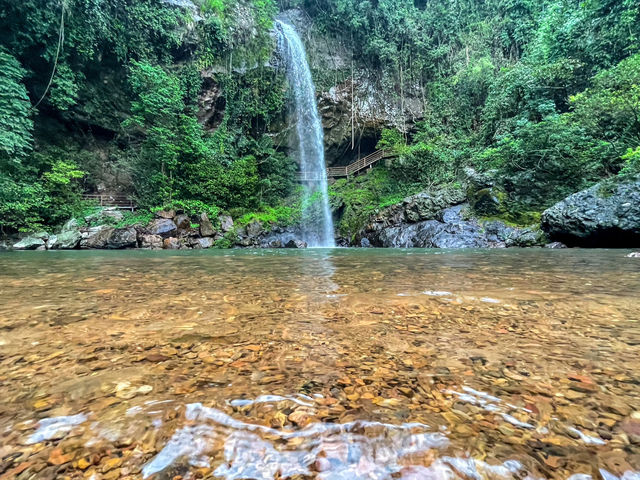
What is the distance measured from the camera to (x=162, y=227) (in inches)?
501

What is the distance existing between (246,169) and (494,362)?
16421mm

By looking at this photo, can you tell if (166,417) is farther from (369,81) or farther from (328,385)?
(369,81)

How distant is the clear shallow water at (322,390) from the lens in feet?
2.16

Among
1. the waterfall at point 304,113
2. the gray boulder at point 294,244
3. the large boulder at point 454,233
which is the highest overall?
the waterfall at point 304,113

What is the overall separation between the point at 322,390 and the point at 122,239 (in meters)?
13.3

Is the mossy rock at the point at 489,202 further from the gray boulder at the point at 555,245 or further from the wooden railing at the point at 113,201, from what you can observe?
the wooden railing at the point at 113,201

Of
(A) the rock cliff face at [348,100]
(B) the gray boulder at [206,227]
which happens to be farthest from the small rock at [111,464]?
(A) the rock cliff face at [348,100]

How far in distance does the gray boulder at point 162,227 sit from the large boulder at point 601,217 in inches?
536

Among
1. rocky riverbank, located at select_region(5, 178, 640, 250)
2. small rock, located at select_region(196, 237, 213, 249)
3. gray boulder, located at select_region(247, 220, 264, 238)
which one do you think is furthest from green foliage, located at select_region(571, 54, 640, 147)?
small rock, located at select_region(196, 237, 213, 249)

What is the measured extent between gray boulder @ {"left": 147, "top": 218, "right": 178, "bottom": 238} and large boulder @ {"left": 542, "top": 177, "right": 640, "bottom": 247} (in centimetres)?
1362

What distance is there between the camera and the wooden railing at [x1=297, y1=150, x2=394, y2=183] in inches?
732

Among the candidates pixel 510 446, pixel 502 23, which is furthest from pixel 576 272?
pixel 502 23

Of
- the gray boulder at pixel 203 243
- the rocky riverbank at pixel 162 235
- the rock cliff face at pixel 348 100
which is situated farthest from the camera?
the rock cliff face at pixel 348 100

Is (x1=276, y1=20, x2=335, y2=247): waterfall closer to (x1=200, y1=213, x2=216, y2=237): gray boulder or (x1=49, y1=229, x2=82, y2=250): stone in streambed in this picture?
(x1=200, y1=213, x2=216, y2=237): gray boulder
